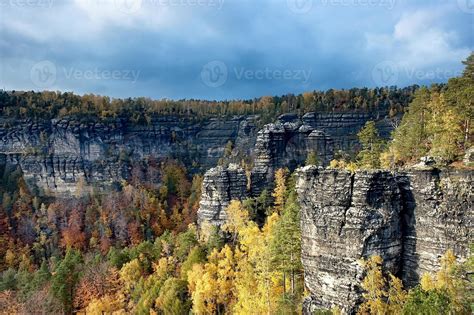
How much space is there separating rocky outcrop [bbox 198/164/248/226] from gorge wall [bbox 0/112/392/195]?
3764 centimetres

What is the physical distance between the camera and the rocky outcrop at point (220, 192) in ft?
187

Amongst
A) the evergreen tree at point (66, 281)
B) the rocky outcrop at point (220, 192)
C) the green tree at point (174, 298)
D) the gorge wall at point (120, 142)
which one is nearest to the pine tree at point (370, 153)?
the rocky outcrop at point (220, 192)

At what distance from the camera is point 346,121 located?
98.4m

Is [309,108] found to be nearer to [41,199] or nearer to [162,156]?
[162,156]

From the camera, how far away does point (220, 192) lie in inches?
2248

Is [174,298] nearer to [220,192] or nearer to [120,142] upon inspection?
[220,192]

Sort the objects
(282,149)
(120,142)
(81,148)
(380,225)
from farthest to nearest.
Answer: (120,142)
(81,148)
(282,149)
(380,225)

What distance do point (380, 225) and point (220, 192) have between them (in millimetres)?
31747

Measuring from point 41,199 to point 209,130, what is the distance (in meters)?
46.6

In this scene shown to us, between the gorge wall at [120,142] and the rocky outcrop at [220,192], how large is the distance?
1482 inches

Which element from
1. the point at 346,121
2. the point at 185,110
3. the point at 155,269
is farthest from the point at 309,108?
the point at 155,269

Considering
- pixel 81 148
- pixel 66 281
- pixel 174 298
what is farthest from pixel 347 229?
pixel 81 148

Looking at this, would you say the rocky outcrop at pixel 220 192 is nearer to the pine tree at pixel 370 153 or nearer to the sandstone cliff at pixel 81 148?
the pine tree at pixel 370 153

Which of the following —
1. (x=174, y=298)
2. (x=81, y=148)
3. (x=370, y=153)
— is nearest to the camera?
(x=174, y=298)
